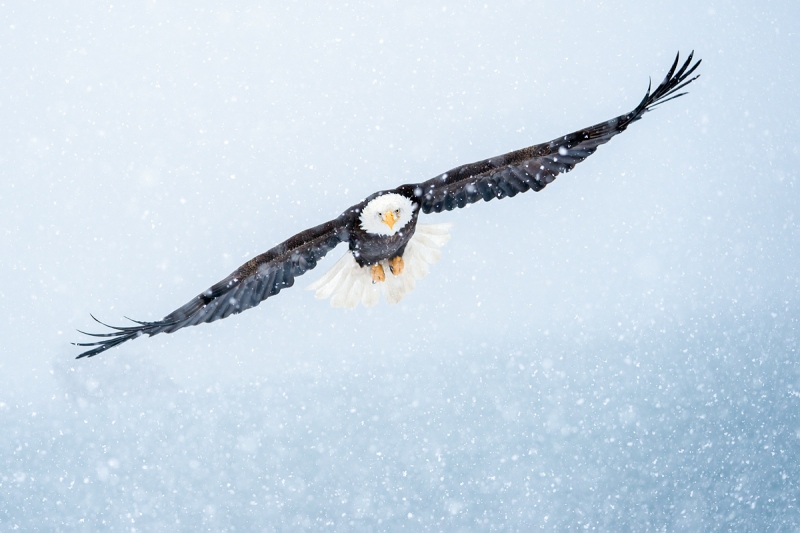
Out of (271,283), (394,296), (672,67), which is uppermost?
(672,67)

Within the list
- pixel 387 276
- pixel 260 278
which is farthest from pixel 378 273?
pixel 260 278

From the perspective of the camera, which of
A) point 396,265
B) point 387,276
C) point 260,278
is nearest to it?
point 260,278

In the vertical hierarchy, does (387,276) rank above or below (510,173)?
below

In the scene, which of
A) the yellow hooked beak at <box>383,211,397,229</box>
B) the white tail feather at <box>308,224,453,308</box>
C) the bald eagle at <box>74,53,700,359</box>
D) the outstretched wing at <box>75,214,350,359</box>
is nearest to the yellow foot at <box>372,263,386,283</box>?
the white tail feather at <box>308,224,453,308</box>

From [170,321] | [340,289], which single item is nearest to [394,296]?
[340,289]

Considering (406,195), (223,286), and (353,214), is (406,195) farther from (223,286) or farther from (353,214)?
(223,286)

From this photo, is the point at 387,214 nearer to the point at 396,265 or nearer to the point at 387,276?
the point at 396,265
